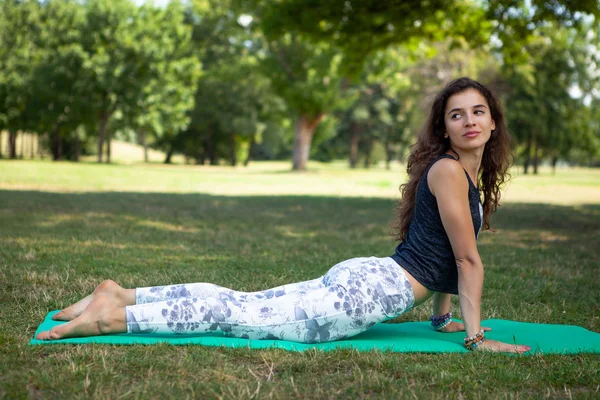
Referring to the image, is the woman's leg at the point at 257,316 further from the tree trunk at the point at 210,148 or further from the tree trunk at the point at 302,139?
the tree trunk at the point at 210,148

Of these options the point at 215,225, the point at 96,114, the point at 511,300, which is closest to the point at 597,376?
the point at 511,300

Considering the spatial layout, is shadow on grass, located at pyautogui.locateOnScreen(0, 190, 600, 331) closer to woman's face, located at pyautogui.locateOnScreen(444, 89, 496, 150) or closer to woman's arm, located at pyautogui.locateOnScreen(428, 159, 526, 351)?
woman's arm, located at pyautogui.locateOnScreen(428, 159, 526, 351)

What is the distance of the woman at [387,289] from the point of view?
139 inches

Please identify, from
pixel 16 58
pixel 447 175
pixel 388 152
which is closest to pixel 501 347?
pixel 447 175

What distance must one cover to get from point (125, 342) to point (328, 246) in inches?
189

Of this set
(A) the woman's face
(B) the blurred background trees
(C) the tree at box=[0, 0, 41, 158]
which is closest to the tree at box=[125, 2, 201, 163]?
(B) the blurred background trees

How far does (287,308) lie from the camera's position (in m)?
3.57

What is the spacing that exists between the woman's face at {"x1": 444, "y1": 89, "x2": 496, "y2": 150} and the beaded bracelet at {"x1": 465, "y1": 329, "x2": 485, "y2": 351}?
1.21 m

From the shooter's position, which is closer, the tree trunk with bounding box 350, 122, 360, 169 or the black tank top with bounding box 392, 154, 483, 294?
the black tank top with bounding box 392, 154, 483, 294

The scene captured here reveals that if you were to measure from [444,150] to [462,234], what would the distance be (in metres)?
0.66

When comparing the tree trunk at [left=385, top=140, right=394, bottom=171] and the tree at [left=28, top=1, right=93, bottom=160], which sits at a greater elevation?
the tree at [left=28, top=1, right=93, bottom=160]

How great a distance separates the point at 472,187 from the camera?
3.82m

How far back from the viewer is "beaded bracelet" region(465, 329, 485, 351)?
144 inches

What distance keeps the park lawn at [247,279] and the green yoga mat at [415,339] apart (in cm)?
12
